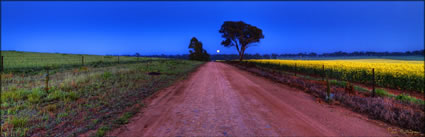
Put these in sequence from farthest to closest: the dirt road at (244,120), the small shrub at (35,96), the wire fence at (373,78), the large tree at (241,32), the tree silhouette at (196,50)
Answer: the tree silhouette at (196,50), the large tree at (241,32), the wire fence at (373,78), the small shrub at (35,96), the dirt road at (244,120)

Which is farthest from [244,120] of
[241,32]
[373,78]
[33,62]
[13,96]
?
[241,32]

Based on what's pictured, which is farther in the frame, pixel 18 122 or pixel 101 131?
pixel 18 122

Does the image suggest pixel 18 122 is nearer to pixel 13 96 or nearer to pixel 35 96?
pixel 35 96

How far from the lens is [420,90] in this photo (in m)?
9.96

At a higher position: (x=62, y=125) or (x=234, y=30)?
(x=234, y=30)

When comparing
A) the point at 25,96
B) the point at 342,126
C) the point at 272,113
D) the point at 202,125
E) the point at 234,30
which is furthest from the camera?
the point at 234,30

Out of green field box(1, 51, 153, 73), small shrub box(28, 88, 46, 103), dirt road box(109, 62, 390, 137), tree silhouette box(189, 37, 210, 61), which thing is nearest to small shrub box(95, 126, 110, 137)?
dirt road box(109, 62, 390, 137)

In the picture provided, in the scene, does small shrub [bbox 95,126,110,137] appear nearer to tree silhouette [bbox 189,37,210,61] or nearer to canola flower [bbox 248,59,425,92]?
canola flower [bbox 248,59,425,92]

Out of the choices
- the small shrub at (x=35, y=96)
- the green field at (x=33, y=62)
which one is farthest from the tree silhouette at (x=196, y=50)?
the small shrub at (x=35, y=96)

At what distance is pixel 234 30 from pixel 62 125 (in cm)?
4204

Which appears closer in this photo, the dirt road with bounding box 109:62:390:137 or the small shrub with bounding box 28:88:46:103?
the dirt road with bounding box 109:62:390:137

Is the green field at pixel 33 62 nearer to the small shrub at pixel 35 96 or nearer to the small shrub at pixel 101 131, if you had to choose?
the small shrub at pixel 35 96

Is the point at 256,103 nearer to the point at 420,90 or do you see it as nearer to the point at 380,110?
the point at 380,110

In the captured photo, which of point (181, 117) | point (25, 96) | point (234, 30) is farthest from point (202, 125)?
point (234, 30)
